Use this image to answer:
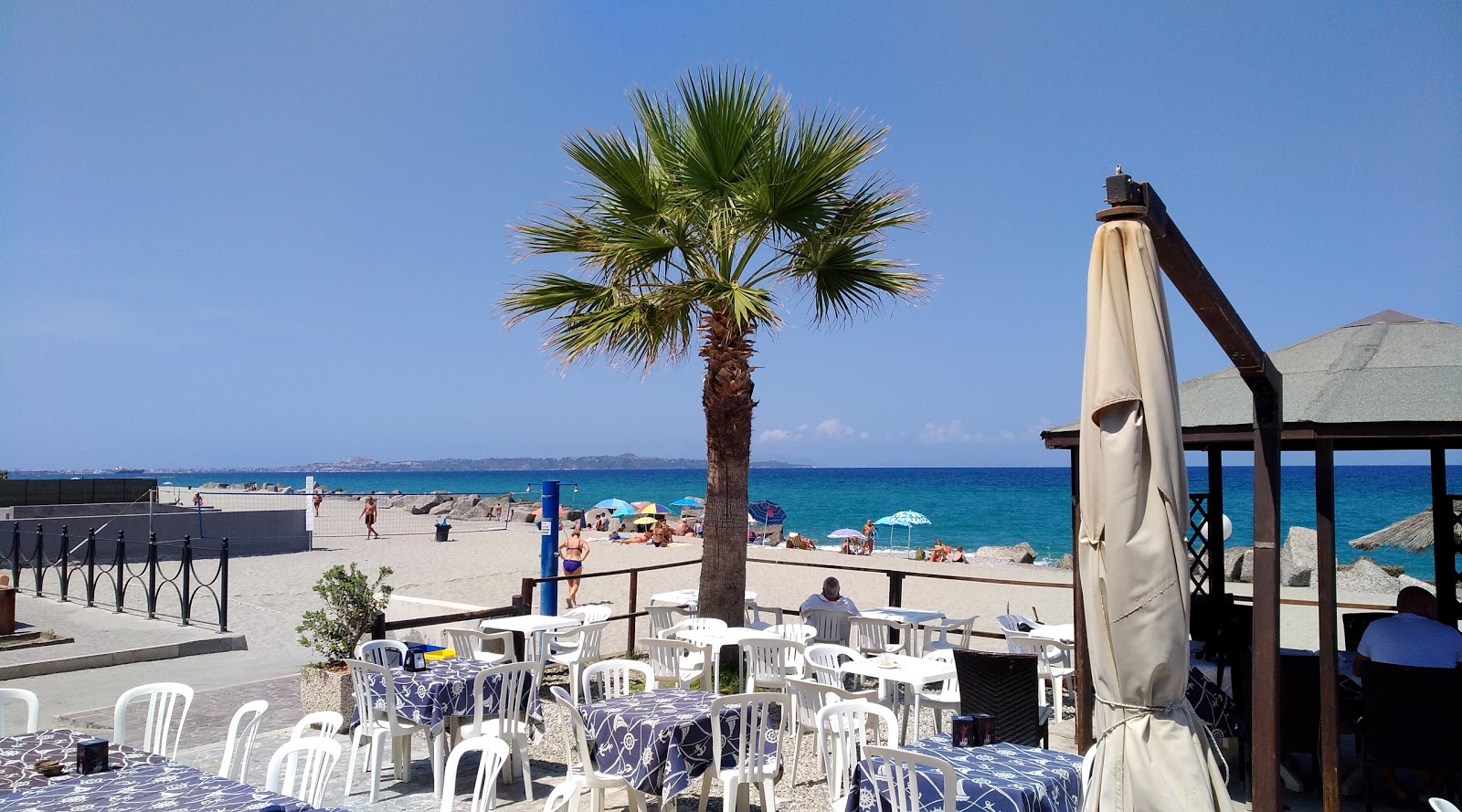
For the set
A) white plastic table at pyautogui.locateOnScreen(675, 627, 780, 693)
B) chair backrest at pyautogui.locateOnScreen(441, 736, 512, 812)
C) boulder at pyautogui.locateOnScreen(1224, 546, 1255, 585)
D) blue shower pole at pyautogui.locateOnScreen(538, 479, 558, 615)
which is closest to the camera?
chair backrest at pyautogui.locateOnScreen(441, 736, 512, 812)

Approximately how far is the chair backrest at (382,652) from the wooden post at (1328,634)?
531 cm

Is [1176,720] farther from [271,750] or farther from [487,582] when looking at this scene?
[487,582]

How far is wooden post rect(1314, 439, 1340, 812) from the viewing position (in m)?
4.62

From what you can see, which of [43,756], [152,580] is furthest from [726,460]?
[152,580]

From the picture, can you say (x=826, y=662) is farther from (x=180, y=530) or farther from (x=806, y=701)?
(x=180, y=530)

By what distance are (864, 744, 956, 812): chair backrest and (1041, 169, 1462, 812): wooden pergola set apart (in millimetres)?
1087

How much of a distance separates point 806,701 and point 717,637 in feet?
5.40

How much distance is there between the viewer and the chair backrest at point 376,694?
19.0 ft

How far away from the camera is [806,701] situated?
606cm

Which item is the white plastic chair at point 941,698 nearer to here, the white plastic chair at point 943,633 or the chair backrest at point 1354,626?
the white plastic chair at point 943,633

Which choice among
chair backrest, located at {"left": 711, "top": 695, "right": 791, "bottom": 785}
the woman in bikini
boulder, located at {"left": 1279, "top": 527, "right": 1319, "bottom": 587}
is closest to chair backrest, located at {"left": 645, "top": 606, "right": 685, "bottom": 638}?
chair backrest, located at {"left": 711, "top": 695, "right": 791, "bottom": 785}

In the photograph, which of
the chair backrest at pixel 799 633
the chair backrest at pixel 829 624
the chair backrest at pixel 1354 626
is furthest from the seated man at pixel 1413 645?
the chair backrest at pixel 829 624

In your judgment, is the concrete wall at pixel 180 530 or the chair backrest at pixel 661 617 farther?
the concrete wall at pixel 180 530

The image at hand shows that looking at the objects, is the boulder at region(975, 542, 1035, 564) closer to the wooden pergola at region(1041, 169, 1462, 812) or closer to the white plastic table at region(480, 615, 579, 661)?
the wooden pergola at region(1041, 169, 1462, 812)
